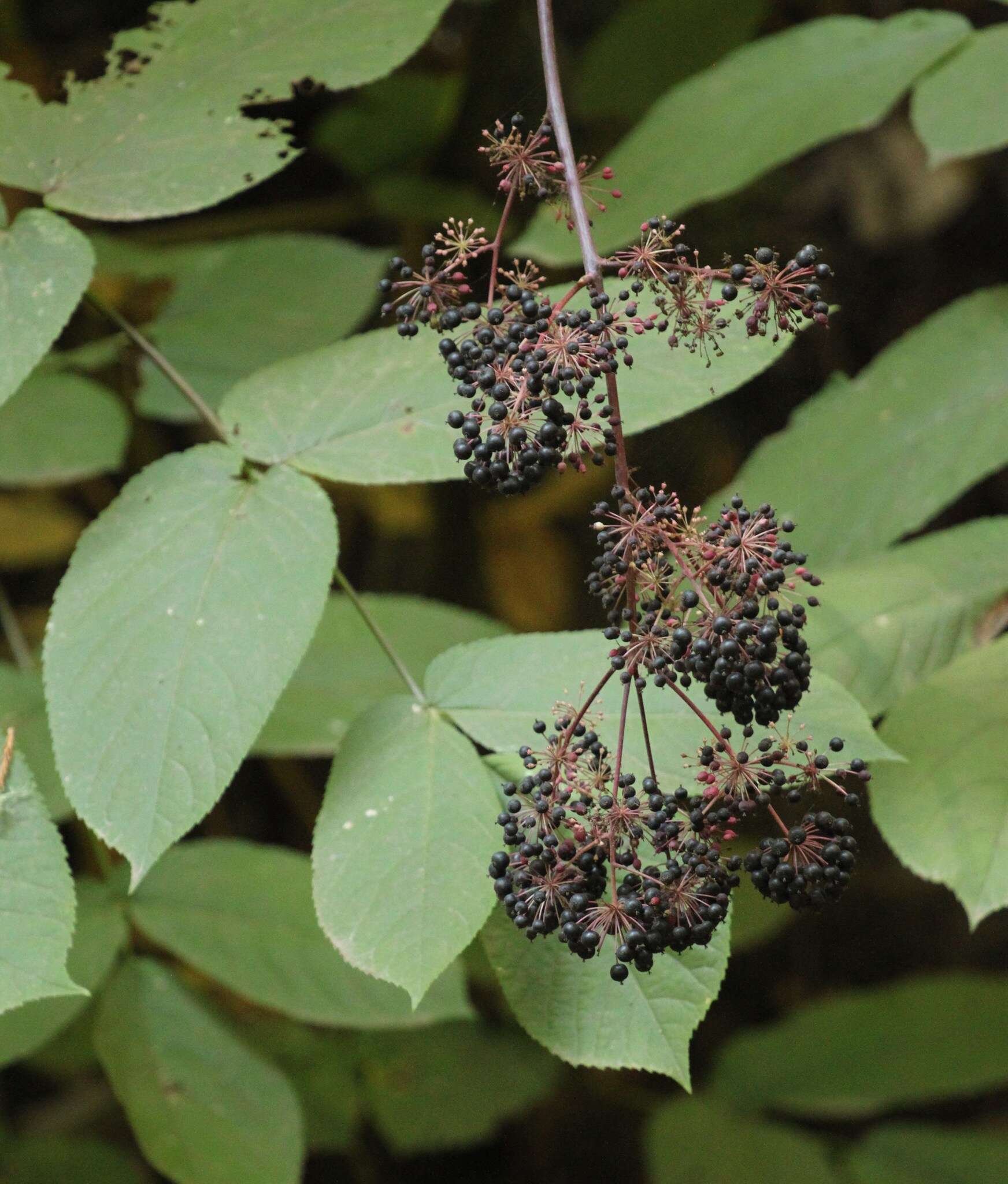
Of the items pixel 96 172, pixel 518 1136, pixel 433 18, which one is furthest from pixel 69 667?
pixel 518 1136

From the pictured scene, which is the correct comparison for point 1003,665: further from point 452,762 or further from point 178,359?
point 178,359

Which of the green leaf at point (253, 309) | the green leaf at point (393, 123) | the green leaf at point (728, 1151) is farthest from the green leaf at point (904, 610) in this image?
the green leaf at point (393, 123)

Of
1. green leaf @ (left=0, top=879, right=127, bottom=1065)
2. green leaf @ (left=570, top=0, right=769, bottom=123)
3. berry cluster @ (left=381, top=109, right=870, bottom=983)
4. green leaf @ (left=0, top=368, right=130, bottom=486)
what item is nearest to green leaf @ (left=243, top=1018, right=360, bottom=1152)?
green leaf @ (left=0, top=879, right=127, bottom=1065)

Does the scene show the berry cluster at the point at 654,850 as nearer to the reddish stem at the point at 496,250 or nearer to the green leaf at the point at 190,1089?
the reddish stem at the point at 496,250

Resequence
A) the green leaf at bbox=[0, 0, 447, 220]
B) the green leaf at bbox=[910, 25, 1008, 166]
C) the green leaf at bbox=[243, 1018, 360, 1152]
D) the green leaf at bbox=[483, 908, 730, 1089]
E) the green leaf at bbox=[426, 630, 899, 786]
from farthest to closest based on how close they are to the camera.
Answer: the green leaf at bbox=[243, 1018, 360, 1152] → the green leaf at bbox=[910, 25, 1008, 166] → the green leaf at bbox=[0, 0, 447, 220] → the green leaf at bbox=[426, 630, 899, 786] → the green leaf at bbox=[483, 908, 730, 1089]

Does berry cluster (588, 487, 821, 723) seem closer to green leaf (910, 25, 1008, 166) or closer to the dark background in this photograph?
green leaf (910, 25, 1008, 166)

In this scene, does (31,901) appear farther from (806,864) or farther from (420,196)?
(420,196)

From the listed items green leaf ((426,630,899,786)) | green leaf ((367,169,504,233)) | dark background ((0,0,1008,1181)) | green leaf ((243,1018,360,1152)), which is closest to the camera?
green leaf ((426,630,899,786))
